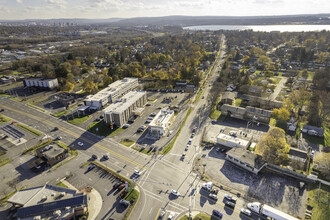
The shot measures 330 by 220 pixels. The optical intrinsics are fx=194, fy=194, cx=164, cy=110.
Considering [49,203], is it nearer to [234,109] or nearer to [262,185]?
[262,185]

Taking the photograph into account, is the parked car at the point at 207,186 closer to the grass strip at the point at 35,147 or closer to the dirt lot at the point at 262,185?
the dirt lot at the point at 262,185

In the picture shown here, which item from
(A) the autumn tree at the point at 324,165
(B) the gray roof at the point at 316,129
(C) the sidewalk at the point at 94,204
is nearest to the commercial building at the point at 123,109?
(C) the sidewalk at the point at 94,204

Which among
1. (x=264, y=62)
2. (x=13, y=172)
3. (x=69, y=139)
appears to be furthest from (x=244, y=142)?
(x=264, y=62)

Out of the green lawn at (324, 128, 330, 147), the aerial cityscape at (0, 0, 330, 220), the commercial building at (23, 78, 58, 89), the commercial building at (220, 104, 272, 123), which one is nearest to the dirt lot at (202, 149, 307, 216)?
the aerial cityscape at (0, 0, 330, 220)

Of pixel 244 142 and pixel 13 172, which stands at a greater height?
pixel 244 142

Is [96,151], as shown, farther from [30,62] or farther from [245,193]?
[30,62]

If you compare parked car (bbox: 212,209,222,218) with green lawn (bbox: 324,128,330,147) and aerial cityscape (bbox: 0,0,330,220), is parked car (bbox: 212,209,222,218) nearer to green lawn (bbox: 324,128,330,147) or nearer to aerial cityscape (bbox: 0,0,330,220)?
aerial cityscape (bbox: 0,0,330,220)
